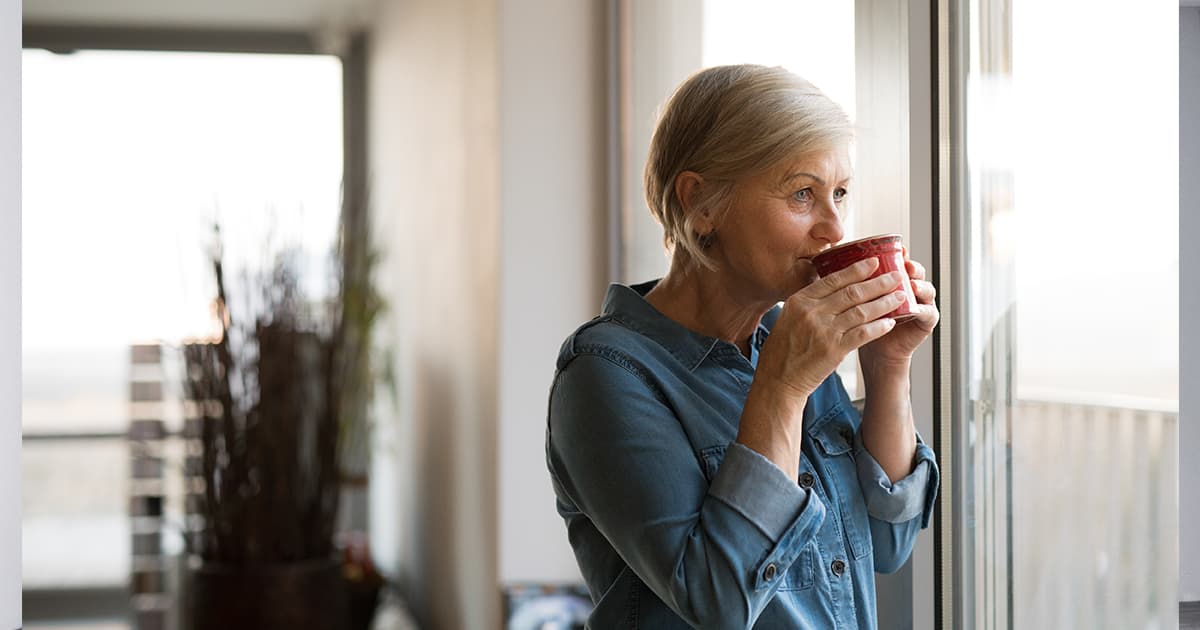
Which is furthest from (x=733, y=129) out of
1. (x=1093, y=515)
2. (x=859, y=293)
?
(x=1093, y=515)

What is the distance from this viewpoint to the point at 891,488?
1.06 meters

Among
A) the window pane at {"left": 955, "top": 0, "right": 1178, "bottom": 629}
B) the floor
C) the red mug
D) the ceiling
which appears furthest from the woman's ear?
the ceiling

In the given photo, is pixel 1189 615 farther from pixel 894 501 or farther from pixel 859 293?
pixel 859 293

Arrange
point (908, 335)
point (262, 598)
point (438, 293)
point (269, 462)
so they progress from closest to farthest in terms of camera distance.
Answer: point (908, 335) < point (262, 598) < point (269, 462) < point (438, 293)

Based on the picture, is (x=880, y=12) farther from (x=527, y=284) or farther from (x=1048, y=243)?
(x=527, y=284)

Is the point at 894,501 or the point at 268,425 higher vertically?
the point at 894,501

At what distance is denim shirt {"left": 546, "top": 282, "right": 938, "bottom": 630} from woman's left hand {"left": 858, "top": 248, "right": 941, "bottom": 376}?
64 millimetres

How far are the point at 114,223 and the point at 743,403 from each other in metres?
4.64

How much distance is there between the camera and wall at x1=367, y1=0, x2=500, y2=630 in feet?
9.80

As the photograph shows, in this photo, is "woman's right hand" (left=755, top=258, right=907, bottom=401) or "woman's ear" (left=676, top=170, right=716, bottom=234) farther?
"woman's ear" (left=676, top=170, right=716, bottom=234)

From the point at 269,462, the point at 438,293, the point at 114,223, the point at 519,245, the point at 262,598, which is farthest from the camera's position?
the point at 114,223

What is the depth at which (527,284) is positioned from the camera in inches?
110

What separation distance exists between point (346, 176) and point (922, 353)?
13.8ft

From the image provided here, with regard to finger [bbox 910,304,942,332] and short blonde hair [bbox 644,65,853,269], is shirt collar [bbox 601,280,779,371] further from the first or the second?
finger [bbox 910,304,942,332]
